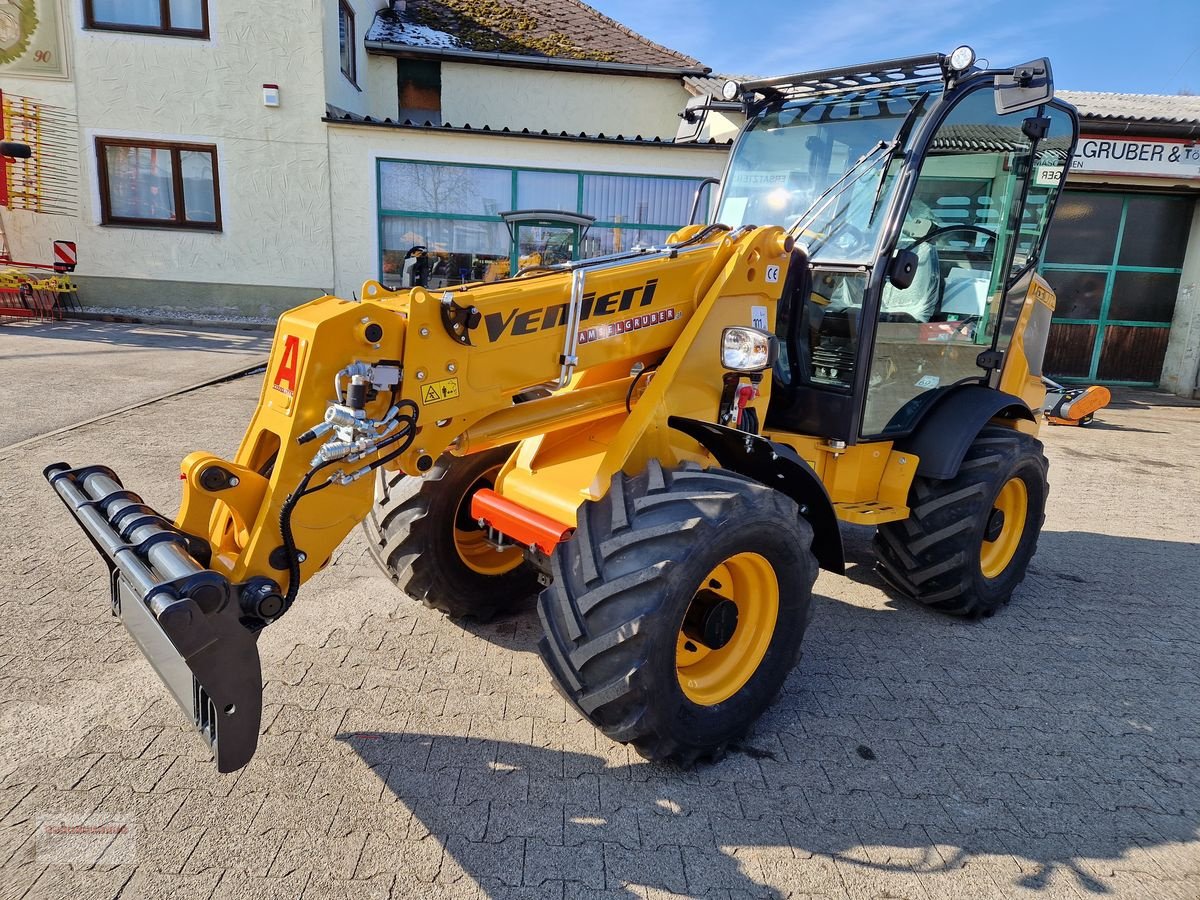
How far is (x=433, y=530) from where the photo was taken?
3.68 metres

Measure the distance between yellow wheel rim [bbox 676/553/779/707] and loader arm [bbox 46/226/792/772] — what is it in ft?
3.01

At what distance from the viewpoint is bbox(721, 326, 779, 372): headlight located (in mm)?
3283

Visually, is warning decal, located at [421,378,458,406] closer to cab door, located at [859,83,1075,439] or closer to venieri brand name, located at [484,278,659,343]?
venieri brand name, located at [484,278,659,343]

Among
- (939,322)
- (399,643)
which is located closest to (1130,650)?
(939,322)

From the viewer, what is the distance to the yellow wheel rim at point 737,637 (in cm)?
307

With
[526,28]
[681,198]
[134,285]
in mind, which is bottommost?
[134,285]

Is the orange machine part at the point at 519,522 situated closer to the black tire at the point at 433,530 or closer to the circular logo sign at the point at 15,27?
the black tire at the point at 433,530

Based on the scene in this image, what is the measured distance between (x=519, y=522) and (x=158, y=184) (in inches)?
528

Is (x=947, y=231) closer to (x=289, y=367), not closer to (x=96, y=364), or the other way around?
(x=289, y=367)

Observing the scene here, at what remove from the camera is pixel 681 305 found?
10.8 feet

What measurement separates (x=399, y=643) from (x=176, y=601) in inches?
69.8

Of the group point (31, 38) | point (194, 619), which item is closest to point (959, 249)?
point (194, 619)

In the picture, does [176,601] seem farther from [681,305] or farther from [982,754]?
[982,754]

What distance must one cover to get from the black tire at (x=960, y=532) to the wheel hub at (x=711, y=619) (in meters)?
1.68
